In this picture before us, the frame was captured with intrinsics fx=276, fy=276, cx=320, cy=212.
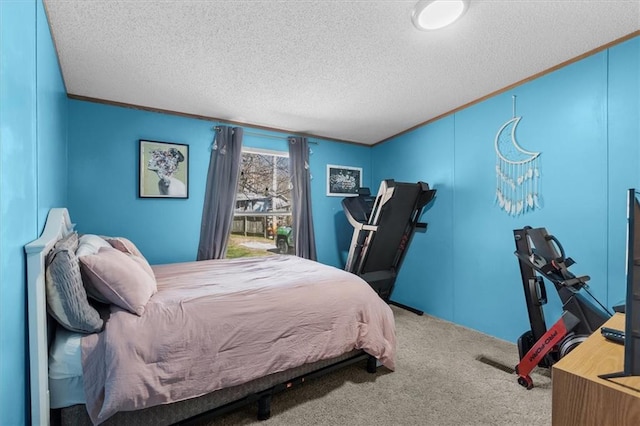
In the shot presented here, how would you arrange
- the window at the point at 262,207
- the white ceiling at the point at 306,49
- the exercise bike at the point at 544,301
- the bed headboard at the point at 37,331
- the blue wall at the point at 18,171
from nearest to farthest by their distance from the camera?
the blue wall at the point at 18,171
the bed headboard at the point at 37,331
the white ceiling at the point at 306,49
the exercise bike at the point at 544,301
the window at the point at 262,207

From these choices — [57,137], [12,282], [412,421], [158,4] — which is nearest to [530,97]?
[412,421]

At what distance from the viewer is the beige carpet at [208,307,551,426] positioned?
168 cm

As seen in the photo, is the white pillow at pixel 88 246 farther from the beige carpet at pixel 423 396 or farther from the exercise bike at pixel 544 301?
the exercise bike at pixel 544 301

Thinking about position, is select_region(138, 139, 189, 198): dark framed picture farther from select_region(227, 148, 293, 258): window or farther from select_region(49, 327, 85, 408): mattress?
select_region(49, 327, 85, 408): mattress

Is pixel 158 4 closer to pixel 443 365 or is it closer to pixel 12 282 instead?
pixel 12 282

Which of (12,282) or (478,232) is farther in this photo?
(478,232)

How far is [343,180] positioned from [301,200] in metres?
0.84

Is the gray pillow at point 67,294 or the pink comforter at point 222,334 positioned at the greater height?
the gray pillow at point 67,294

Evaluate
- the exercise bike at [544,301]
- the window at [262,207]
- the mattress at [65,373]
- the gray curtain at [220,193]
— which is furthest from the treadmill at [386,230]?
the mattress at [65,373]

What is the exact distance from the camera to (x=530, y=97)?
2.47m

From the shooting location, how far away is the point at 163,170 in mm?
2867

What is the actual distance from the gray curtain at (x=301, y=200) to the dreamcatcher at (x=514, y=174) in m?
2.13

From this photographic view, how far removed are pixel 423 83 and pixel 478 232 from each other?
5.23 feet

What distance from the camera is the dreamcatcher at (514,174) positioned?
244cm
